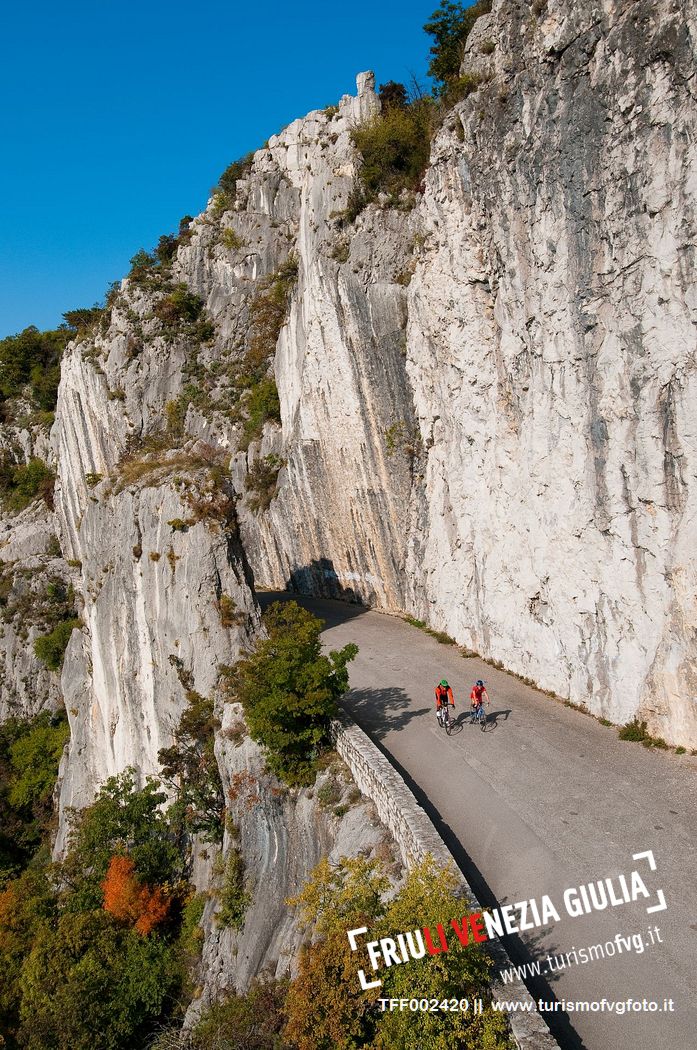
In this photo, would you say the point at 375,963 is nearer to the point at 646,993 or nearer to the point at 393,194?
the point at 646,993

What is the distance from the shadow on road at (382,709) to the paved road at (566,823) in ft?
0.18

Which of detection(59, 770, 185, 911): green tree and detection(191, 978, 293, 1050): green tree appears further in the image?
detection(59, 770, 185, 911): green tree

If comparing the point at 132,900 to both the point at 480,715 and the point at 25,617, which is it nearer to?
the point at 480,715

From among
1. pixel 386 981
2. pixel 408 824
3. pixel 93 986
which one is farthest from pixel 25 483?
pixel 386 981

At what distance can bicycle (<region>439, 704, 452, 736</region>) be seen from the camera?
13.5 meters

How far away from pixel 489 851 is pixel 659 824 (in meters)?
2.64

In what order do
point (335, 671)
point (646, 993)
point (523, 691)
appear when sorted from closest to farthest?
point (646, 993), point (335, 671), point (523, 691)

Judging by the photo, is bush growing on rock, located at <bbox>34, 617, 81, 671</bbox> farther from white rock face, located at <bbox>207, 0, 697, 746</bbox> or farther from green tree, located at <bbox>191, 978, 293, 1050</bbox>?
green tree, located at <bbox>191, 978, 293, 1050</bbox>

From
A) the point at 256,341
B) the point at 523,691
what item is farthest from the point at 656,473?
the point at 256,341

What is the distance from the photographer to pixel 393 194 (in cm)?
2322

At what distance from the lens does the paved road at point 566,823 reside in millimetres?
7000

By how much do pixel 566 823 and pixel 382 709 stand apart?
618 cm

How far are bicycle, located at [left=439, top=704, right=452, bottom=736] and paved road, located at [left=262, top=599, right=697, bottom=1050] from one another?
0.19 m

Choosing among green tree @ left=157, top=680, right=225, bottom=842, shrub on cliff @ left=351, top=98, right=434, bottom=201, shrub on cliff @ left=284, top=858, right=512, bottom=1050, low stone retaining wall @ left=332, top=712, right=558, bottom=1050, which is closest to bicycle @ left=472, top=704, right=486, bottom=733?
low stone retaining wall @ left=332, top=712, right=558, bottom=1050
